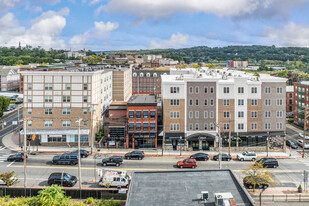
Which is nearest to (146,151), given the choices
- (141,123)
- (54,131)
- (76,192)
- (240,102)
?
(141,123)

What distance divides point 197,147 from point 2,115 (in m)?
63.5

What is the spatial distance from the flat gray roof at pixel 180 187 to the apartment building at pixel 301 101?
62086mm

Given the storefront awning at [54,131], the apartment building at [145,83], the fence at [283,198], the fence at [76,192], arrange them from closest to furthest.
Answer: the fence at [76,192]
the fence at [283,198]
the storefront awning at [54,131]
the apartment building at [145,83]

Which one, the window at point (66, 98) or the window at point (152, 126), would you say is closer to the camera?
the window at point (152, 126)

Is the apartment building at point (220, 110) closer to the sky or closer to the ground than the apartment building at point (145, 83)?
closer to the ground

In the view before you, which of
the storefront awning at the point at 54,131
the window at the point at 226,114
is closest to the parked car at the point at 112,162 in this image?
the storefront awning at the point at 54,131

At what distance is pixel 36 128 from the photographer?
64250 millimetres

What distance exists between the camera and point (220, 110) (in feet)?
210

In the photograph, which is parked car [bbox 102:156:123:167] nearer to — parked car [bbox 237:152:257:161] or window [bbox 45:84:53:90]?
parked car [bbox 237:152:257:161]

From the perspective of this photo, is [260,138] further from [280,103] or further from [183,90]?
[183,90]

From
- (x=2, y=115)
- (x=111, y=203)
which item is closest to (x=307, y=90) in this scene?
(x=111, y=203)

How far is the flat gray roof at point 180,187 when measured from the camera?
26625 millimetres

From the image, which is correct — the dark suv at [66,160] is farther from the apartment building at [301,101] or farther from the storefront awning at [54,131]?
the apartment building at [301,101]

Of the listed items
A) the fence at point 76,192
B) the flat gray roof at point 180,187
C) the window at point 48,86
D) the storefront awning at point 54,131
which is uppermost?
the window at point 48,86
